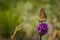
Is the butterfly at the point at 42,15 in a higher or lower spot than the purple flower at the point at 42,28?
higher

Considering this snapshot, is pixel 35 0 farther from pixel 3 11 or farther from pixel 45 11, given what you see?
pixel 3 11

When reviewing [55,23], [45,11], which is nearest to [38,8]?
[45,11]

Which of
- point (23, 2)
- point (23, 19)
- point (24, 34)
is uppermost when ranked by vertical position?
point (23, 2)

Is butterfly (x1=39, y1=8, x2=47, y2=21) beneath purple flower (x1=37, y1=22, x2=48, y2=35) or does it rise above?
above
